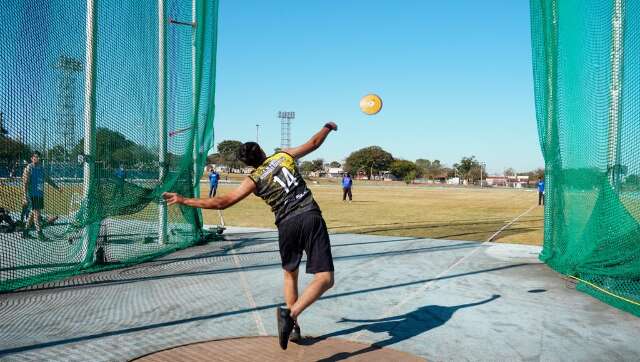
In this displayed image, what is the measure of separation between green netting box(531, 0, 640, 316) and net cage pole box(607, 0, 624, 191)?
0.01m

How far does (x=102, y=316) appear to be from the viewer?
535 centimetres

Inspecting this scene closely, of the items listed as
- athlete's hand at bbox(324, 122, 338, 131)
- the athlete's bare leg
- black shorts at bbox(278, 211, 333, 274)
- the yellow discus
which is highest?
the yellow discus

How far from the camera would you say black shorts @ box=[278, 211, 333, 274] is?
4.46 m

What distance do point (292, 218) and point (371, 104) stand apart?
158 inches

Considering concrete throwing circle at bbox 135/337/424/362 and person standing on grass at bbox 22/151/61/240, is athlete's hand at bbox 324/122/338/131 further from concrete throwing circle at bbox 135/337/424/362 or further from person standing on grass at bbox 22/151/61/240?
person standing on grass at bbox 22/151/61/240

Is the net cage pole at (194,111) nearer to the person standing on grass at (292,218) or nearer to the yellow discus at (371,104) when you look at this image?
the yellow discus at (371,104)

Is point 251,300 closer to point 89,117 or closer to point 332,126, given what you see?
point 332,126

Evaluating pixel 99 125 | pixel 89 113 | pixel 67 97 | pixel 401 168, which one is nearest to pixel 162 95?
pixel 99 125

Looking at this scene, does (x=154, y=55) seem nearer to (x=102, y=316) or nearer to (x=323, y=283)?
(x=102, y=316)

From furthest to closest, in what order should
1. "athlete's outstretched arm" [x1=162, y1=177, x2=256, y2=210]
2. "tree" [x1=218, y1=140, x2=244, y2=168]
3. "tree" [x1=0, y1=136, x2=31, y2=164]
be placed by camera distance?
1. "tree" [x1=218, y1=140, x2=244, y2=168]
2. "tree" [x1=0, y1=136, x2=31, y2=164]
3. "athlete's outstretched arm" [x1=162, y1=177, x2=256, y2=210]

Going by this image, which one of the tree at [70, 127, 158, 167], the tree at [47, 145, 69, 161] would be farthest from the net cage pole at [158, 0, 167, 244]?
the tree at [47, 145, 69, 161]

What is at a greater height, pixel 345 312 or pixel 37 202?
pixel 37 202

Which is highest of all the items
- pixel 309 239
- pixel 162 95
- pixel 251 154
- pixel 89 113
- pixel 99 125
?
pixel 162 95

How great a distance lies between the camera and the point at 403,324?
5277 mm
